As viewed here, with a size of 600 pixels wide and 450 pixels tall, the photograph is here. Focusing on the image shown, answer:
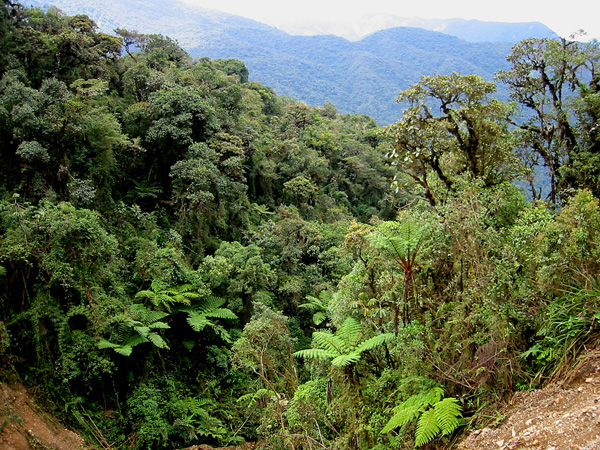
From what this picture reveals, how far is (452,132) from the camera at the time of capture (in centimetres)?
782

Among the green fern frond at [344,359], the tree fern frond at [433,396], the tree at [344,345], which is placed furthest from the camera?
the tree at [344,345]

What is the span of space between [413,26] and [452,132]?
18190cm

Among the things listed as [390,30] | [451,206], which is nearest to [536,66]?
[451,206]

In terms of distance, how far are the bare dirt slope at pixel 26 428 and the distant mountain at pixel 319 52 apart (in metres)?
68.4

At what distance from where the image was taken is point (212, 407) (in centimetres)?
1007

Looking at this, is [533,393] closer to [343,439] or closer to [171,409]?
[343,439]

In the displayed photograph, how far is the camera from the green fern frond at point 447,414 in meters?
3.46

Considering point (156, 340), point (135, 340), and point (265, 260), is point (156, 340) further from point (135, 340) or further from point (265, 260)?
point (265, 260)

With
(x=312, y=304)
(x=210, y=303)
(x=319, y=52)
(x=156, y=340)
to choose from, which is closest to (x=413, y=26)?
(x=319, y=52)

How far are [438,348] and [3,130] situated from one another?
11.0 meters

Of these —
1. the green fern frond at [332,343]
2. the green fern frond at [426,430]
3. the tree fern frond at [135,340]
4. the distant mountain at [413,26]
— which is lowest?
the tree fern frond at [135,340]

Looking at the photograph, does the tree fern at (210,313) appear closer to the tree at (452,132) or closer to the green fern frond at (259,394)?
the green fern frond at (259,394)

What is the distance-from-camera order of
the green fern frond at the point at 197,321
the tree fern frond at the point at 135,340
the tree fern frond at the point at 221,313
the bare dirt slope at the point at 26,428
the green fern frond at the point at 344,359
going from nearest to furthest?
1. the green fern frond at the point at 344,359
2. the bare dirt slope at the point at 26,428
3. the tree fern frond at the point at 135,340
4. the green fern frond at the point at 197,321
5. the tree fern frond at the point at 221,313

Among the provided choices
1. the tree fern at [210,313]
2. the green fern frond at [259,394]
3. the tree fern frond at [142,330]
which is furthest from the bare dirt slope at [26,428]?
the tree fern at [210,313]
